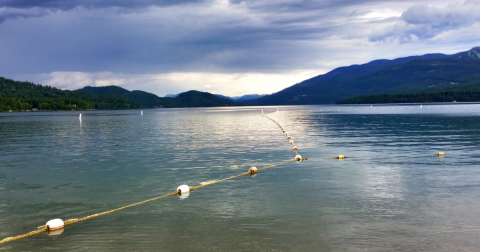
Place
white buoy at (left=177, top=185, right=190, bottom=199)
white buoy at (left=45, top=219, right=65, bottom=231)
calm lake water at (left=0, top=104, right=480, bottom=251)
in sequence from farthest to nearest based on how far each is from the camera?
white buoy at (left=177, top=185, right=190, bottom=199) < white buoy at (left=45, top=219, right=65, bottom=231) < calm lake water at (left=0, top=104, right=480, bottom=251)

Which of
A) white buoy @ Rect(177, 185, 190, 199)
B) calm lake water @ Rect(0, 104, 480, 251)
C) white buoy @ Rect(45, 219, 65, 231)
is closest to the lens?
calm lake water @ Rect(0, 104, 480, 251)

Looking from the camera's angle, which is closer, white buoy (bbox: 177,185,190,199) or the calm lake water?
the calm lake water

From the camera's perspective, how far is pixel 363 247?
10.3 m

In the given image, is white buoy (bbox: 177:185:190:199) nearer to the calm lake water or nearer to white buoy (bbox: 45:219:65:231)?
the calm lake water

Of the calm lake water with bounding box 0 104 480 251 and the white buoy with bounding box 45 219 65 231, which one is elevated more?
the white buoy with bounding box 45 219 65 231

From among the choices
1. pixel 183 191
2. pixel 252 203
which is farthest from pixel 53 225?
pixel 252 203

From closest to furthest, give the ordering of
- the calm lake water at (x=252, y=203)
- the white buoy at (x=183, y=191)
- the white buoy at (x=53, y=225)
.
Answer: the calm lake water at (x=252, y=203)
the white buoy at (x=53, y=225)
the white buoy at (x=183, y=191)

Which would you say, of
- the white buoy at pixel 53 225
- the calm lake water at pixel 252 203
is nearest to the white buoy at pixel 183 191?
the calm lake water at pixel 252 203

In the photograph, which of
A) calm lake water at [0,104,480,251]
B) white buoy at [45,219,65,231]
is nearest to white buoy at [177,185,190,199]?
calm lake water at [0,104,480,251]

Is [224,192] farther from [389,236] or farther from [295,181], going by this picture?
[389,236]

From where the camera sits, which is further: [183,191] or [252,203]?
[183,191]

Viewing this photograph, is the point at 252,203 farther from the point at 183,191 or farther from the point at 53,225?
the point at 53,225

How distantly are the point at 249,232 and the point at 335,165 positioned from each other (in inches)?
535

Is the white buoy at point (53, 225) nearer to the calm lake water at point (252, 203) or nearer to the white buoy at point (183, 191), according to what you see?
the calm lake water at point (252, 203)
